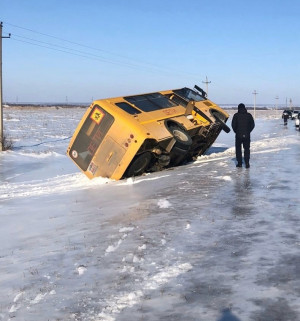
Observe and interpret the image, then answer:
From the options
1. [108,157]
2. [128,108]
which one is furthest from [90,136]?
[128,108]

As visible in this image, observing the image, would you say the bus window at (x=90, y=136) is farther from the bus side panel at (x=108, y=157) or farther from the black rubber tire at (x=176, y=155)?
the black rubber tire at (x=176, y=155)

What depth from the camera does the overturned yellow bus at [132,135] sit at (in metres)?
10.6

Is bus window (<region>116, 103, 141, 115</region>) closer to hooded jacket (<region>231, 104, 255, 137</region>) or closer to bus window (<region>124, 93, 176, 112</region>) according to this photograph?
bus window (<region>124, 93, 176, 112</region>)

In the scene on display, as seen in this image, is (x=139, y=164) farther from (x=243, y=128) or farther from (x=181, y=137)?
(x=243, y=128)

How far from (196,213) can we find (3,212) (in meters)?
3.56

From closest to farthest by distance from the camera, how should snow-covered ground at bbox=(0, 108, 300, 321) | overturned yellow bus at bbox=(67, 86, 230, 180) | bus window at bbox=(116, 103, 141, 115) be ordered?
1. snow-covered ground at bbox=(0, 108, 300, 321)
2. overturned yellow bus at bbox=(67, 86, 230, 180)
3. bus window at bbox=(116, 103, 141, 115)

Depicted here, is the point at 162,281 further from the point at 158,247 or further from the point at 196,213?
the point at 196,213

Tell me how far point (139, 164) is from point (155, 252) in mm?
6394

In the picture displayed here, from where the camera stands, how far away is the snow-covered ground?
351 centimetres

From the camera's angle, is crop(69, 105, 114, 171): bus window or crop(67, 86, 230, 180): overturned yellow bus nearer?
crop(67, 86, 230, 180): overturned yellow bus

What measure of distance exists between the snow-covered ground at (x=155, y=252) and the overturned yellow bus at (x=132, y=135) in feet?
4.01

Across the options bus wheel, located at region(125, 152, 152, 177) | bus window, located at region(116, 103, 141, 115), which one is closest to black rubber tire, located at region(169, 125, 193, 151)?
bus wheel, located at region(125, 152, 152, 177)

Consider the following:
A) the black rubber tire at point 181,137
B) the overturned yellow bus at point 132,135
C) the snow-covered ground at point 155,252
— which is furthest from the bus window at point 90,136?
the black rubber tire at point 181,137

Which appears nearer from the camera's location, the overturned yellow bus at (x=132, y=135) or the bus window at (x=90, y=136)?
the overturned yellow bus at (x=132, y=135)
